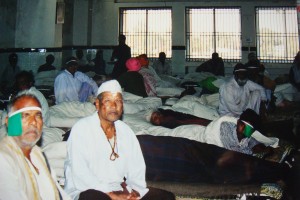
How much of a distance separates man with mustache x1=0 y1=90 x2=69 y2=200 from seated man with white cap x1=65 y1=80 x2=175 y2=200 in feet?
0.79

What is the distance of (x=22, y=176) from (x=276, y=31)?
11.1 meters

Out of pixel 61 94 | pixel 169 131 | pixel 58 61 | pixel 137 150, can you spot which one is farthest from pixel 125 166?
pixel 58 61

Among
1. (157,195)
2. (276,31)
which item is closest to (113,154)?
(157,195)

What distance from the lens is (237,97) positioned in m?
5.12

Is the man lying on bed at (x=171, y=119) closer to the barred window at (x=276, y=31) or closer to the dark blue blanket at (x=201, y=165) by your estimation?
the dark blue blanket at (x=201, y=165)

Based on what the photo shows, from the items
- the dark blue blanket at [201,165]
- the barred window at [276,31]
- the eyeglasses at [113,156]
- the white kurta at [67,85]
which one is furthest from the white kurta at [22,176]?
the barred window at [276,31]

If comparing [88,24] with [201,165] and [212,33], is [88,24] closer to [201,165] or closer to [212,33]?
[212,33]

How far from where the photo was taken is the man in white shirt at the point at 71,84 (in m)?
5.41

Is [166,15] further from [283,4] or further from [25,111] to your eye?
[25,111]

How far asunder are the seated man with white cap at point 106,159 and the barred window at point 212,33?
358 inches

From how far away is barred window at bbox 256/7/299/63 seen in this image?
11188mm

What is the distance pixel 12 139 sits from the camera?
68.7 inches

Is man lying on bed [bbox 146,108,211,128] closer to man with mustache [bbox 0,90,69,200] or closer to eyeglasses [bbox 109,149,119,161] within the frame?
eyeglasses [bbox 109,149,119,161]

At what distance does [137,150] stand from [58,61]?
701 centimetres
